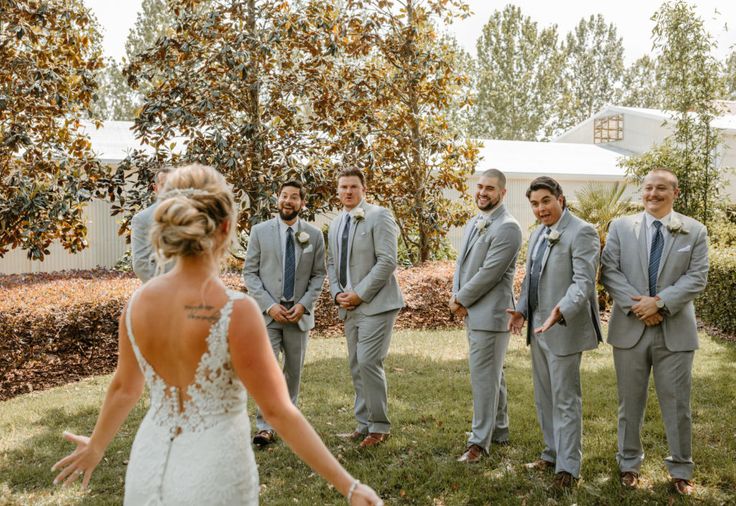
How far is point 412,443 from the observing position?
6023 millimetres

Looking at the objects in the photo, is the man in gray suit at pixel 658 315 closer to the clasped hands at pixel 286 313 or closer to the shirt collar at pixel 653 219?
the shirt collar at pixel 653 219

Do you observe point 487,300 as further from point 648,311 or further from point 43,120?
point 43,120

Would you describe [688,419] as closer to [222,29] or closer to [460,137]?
[222,29]

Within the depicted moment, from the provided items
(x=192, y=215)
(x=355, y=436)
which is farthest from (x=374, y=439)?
(x=192, y=215)

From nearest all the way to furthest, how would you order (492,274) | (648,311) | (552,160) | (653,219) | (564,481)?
1. (648,311)
2. (564,481)
3. (653,219)
4. (492,274)
5. (552,160)

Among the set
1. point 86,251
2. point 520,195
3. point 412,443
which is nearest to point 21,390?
point 412,443

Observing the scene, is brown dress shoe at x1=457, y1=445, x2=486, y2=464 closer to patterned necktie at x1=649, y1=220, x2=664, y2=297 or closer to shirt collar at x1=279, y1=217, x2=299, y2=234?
patterned necktie at x1=649, y1=220, x2=664, y2=297

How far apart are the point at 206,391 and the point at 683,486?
4.03 m

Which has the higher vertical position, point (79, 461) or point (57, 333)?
point (79, 461)

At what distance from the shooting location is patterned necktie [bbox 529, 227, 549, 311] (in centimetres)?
528

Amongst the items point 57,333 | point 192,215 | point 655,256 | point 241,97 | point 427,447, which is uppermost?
point 241,97

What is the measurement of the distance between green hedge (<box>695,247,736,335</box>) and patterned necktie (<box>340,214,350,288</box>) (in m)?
7.90

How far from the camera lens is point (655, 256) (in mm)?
5012

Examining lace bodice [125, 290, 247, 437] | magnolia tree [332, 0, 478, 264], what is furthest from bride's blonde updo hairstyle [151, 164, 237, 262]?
magnolia tree [332, 0, 478, 264]
